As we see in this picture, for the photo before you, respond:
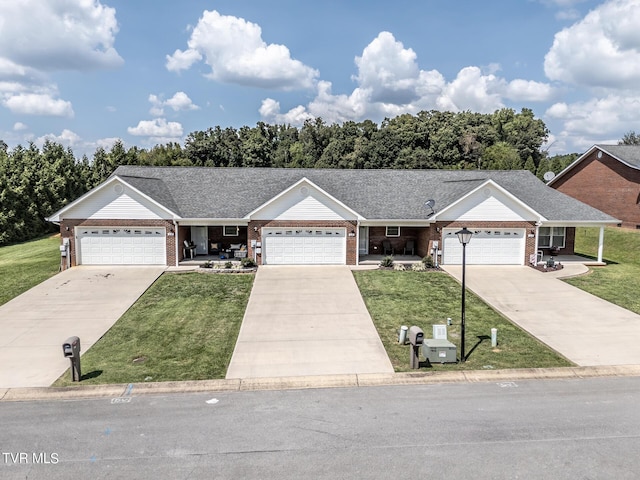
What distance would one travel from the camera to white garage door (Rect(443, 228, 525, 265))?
1006 inches

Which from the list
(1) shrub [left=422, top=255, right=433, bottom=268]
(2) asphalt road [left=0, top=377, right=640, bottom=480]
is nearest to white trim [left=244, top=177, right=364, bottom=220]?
(1) shrub [left=422, top=255, right=433, bottom=268]

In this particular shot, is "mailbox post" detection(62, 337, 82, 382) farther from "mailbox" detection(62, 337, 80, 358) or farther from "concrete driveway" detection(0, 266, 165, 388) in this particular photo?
"concrete driveway" detection(0, 266, 165, 388)

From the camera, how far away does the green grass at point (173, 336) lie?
1220cm

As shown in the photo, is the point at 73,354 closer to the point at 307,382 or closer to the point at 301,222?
the point at 307,382

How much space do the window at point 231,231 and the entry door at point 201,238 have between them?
111cm

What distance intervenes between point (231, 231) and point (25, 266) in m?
11.2

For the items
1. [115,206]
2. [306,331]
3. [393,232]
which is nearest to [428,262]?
[393,232]

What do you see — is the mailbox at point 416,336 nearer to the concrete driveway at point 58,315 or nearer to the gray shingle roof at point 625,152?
the concrete driveway at point 58,315

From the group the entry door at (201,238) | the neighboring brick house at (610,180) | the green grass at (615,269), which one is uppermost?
the neighboring brick house at (610,180)

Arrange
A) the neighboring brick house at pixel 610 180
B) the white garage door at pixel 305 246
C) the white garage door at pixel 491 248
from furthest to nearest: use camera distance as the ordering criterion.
Result: 1. the neighboring brick house at pixel 610 180
2. the white garage door at pixel 491 248
3. the white garage door at pixel 305 246

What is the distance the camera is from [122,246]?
80.9 ft

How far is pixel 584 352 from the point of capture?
13.5 meters

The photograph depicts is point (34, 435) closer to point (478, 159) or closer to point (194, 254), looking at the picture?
point (194, 254)

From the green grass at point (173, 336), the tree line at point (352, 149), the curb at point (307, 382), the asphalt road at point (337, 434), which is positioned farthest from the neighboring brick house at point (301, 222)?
the tree line at point (352, 149)
